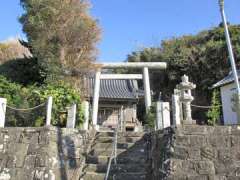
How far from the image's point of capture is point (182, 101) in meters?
7.20

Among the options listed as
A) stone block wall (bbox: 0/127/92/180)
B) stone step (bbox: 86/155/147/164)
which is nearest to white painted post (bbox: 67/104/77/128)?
stone block wall (bbox: 0/127/92/180)

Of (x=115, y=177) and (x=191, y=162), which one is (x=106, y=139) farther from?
(x=191, y=162)

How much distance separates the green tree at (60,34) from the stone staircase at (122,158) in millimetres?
4350

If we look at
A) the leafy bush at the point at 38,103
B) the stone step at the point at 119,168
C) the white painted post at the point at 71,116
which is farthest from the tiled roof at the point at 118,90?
the stone step at the point at 119,168

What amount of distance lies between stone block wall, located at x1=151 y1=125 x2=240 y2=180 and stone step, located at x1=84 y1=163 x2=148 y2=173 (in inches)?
30.9

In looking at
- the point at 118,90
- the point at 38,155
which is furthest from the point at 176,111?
the point at 118,90

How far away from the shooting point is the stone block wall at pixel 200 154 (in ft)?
18.5

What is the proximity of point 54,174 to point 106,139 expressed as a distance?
7.81 ft

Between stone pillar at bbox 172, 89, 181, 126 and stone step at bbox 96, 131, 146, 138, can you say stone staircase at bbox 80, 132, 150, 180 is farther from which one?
stone pillar at bbox 172, 89, 181, 126

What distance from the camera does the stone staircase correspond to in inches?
262

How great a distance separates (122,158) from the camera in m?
7.41

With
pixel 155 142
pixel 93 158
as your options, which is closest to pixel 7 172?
pixel 93 158

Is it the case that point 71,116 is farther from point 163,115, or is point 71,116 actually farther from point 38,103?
point 163,115

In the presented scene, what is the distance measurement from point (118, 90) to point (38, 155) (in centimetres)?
1208
